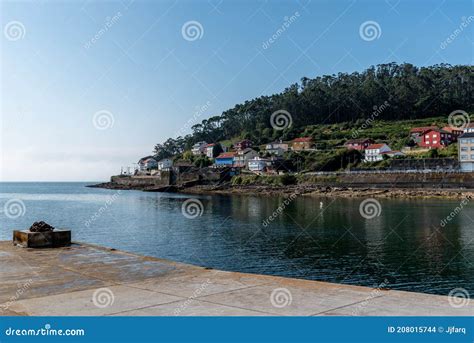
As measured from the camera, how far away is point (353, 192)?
3221 inches

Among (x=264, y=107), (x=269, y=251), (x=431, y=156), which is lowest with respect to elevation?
(x=269, y=251)

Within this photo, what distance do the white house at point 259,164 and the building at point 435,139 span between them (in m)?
38.4

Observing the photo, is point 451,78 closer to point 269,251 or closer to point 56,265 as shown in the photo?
point 269,251

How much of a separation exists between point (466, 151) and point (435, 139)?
19715 mm

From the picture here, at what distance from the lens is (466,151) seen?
87.2 m

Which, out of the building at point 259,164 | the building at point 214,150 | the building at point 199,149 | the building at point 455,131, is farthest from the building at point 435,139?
the building at point 199,149

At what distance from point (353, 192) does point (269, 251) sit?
5735cm

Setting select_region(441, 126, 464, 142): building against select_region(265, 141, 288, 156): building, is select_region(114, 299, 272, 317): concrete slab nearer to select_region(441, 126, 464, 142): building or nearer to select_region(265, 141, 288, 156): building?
select_region(441, 126, 464, 142): building

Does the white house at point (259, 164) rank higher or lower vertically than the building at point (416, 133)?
lower

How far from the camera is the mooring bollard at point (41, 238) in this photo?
17312mm

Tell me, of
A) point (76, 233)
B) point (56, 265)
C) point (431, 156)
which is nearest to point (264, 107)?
point (431, 156)

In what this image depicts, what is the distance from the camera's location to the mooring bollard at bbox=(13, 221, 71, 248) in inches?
682

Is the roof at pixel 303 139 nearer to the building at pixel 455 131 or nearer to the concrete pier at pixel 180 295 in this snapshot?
the building at pixel 455 131
